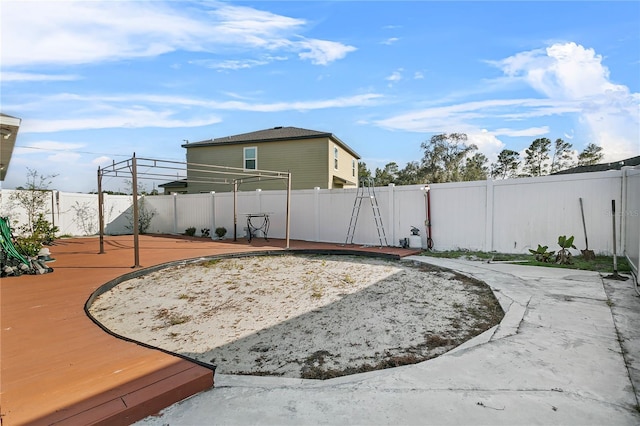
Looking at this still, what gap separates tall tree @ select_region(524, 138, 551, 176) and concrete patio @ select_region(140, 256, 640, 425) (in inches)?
1048

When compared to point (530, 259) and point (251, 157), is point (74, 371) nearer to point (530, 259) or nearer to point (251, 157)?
point (530, 259)

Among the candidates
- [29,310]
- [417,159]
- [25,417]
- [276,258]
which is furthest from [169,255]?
[417,159]

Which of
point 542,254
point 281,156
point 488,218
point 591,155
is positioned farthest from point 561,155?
point 542,254

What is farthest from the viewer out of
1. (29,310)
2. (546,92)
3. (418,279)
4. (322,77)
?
(546,92)

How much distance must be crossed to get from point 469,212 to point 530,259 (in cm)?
170

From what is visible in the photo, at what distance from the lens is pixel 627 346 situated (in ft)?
8.59

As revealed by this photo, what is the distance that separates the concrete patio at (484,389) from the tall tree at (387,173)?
25.8 metres

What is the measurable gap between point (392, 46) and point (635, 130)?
6417mm

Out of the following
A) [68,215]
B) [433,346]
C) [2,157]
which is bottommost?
[433,346]

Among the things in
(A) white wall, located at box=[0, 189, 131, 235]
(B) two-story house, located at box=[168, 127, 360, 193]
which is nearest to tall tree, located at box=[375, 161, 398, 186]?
Answer: (B) two-story house, located at box=[168, 127, 360, 193]

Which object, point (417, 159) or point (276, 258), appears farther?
point (417, 159)

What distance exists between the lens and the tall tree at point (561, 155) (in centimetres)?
2473

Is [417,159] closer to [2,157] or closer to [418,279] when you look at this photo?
[418,279]

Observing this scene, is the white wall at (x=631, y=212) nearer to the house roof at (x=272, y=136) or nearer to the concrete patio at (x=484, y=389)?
the concrete patio at (x=484, y=389)
